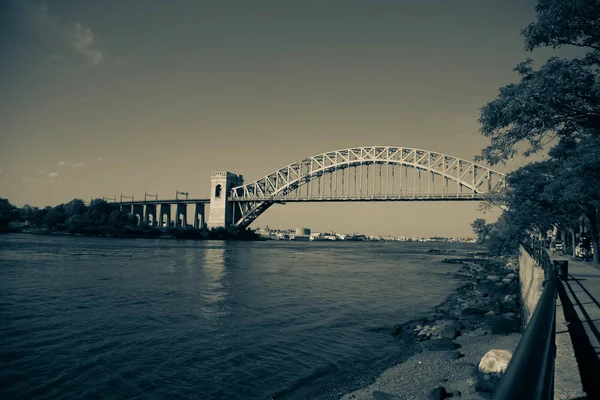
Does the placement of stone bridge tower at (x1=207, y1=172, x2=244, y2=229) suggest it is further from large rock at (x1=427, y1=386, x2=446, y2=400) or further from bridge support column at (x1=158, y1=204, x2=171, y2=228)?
large rock at (x1=427, y1=386, x2=446, y2=400)

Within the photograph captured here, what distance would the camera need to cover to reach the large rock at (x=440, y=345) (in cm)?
912

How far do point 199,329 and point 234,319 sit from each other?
4.98 feet

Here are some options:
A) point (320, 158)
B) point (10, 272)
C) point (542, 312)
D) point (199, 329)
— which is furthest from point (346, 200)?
point (542, 312)

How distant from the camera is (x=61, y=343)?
8.88 m

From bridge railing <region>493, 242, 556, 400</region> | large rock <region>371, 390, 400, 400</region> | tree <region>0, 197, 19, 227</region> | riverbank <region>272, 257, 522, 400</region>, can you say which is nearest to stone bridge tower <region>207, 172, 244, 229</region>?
tree <region>0, 197, 19, 227</region>

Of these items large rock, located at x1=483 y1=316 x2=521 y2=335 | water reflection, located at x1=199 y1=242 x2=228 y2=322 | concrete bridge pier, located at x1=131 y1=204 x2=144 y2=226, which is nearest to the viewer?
large rock, located at x1=483 y1=316 x2=521 y2=335

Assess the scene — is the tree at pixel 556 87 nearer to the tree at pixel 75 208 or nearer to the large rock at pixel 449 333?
the large rock at pixel 449 333

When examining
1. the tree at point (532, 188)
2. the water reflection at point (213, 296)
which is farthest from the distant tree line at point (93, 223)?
the tree at point (532, 188)

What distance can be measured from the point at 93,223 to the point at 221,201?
1082 inches

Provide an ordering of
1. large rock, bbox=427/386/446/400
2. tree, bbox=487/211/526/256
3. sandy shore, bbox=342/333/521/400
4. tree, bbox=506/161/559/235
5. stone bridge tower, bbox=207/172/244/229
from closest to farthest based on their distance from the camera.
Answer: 1. large rock, bbox=427/386/446/400
2. sandy shore, bbox=342/333/521/400
3. tree, bbox=506/161/559/235
4. tree, bbox=487/211/526/256
5. stone bridge tower, bbox=207/172/244/229

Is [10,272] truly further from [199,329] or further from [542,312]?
[542,312]

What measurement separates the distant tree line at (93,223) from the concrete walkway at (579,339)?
83989mm

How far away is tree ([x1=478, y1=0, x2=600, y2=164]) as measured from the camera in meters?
7.19

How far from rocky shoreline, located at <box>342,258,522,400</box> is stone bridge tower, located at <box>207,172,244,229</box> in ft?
265
